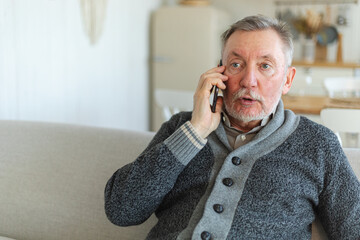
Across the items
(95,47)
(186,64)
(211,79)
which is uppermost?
(211,79)

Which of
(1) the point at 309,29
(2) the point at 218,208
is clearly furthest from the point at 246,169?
(1) the point at 309,29

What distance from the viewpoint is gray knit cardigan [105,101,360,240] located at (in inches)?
47.6

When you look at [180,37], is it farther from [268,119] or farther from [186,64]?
[268,119]

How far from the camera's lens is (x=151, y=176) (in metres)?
1.25

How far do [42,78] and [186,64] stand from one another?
5.79 feet

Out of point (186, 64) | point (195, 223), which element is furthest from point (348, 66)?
point (195, 223)

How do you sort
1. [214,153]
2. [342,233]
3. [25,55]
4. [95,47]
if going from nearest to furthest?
1. [342,233]
2. [214,153]
3. [25,55]
4. [95,47]

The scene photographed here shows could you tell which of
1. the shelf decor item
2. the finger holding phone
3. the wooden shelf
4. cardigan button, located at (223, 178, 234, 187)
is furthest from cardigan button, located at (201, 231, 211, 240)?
the shelf decor item

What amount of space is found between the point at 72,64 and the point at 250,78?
7.56 feet

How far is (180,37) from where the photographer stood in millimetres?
4480

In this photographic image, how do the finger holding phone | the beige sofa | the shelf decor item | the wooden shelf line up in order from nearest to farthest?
the finger holding phone, the beige sofa, the wooden shelf, the shelf decor item

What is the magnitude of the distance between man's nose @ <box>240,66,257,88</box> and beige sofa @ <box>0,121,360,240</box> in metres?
0.48

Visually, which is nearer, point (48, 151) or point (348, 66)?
point (48, 151)

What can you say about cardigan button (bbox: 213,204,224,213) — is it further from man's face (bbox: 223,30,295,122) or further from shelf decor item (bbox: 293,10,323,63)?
shelf decor item (bbox: 293,10,323,63)
